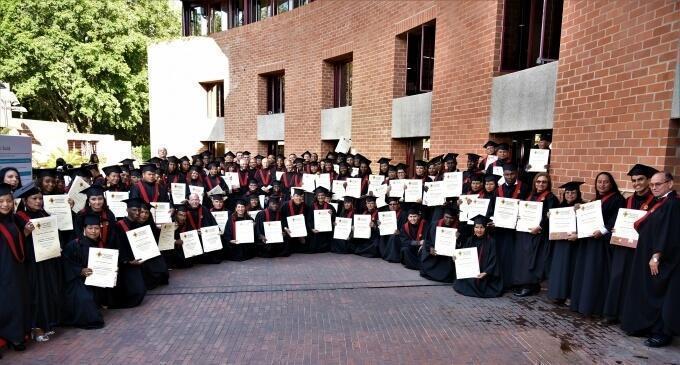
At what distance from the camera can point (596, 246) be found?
5.92 m

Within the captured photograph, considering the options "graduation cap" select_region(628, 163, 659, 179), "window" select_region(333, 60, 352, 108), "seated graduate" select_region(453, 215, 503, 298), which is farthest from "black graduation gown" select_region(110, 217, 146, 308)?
"window" select_region(333, 60, 352, 108)

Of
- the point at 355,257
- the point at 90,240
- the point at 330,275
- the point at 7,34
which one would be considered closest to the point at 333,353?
the point at 330,275

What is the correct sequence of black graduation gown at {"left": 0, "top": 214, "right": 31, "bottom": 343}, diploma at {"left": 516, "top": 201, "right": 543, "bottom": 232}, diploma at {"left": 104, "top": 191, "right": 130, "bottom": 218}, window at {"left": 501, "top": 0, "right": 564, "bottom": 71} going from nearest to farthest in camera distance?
black graduation gown at {"left": 0, "top": 214, "right": 31, "bottom": 343} < diploma at {"left": 516, "top": 201, "right": 543, "bottom": 232} < diploma at {"left": 104, "top": 191, "right": 130, "bottom": 218} < window at {"left": 501, "top": 0, "right": 564, "bottom": 71}

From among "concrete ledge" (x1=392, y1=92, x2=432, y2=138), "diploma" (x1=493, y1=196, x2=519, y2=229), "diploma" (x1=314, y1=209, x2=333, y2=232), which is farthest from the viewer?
"concrete ledge" (x1=392, y1=92, x2=432, y2=138)

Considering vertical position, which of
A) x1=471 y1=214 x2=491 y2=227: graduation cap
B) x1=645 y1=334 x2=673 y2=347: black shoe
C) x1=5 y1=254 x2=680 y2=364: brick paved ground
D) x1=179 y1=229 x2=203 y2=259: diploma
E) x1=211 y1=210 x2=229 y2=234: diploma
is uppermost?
x1=471 y1=214 x2=491 y2=227: graduation cap

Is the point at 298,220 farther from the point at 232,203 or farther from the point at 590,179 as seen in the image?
the point at 590,179

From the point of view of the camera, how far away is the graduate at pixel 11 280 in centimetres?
477

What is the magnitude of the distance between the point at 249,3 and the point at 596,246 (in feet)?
56.3

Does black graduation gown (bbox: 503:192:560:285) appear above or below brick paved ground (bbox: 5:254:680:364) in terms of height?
above

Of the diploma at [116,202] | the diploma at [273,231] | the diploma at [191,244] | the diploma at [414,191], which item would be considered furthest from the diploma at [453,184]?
the diploma at [116,202]

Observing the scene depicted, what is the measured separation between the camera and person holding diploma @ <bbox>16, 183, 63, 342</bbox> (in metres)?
5.09

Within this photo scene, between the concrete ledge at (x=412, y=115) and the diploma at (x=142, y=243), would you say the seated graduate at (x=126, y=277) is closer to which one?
the diploma at (x=142, y=243)

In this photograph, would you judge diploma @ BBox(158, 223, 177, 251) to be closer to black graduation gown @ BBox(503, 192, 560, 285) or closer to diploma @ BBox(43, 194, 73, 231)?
diploma @ BBox(43, 194, 73, 231)

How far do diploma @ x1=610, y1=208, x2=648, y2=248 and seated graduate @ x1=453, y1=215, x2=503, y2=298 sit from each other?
184 cm
